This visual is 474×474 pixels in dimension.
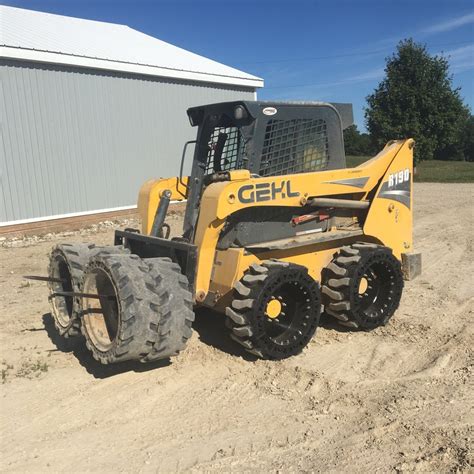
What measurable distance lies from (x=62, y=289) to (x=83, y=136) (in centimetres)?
797

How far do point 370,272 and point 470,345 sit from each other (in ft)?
3.79

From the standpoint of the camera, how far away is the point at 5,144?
434 inches

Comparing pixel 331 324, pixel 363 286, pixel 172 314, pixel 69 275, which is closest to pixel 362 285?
pixel 363 286

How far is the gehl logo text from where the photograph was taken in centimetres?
446

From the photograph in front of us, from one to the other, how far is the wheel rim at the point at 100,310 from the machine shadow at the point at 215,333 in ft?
3.41

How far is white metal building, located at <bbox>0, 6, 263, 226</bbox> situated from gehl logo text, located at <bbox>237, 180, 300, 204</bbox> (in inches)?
326

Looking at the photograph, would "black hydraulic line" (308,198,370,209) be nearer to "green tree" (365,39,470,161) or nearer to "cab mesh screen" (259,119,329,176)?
"cab mesh screen" (259,119,329,176)

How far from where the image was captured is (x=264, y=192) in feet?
15.1

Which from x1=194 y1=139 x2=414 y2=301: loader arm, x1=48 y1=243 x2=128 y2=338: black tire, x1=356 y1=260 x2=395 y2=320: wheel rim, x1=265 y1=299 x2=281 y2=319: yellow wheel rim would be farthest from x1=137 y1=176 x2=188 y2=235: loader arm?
x1=356 y1=260 x2=395 y2=320: wheel rim

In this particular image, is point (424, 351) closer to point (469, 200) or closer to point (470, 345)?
point (470, 345)

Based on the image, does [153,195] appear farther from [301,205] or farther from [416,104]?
[416,104]

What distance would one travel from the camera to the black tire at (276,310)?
434cm

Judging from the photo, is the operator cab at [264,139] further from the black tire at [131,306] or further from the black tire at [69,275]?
the black tire at [131,306]

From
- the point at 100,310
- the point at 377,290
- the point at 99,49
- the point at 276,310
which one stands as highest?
the point at 99,49
